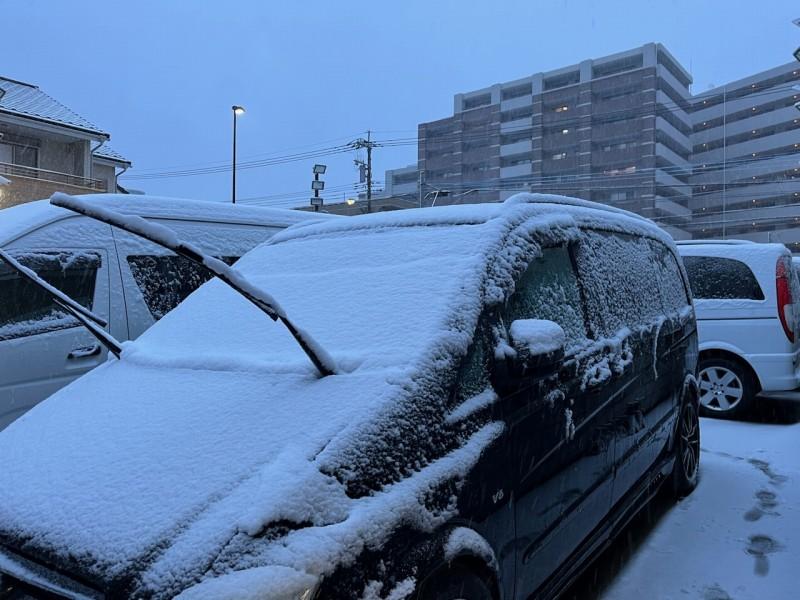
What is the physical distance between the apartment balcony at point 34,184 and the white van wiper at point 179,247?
67.3ft

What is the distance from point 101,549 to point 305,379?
2.37ft

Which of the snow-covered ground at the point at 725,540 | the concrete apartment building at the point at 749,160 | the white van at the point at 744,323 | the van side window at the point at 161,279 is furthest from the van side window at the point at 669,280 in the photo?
the concrete apartment building at the point at 749,160

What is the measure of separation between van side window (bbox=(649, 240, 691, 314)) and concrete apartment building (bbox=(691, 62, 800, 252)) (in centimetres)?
7623

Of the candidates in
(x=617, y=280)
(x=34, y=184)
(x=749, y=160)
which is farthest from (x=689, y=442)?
(x=749, y=160)

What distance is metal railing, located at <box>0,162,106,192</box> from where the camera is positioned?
2138 cm

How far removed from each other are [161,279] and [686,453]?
370 centimetres

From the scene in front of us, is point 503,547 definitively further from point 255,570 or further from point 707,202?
point 707,202

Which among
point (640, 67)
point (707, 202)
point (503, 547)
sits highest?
point (640, 67)

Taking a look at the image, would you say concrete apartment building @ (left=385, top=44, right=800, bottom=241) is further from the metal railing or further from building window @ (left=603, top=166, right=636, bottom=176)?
the metal railing

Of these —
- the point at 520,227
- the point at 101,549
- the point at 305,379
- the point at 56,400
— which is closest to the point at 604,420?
the point at 520,227

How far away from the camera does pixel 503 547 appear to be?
1.99 metres

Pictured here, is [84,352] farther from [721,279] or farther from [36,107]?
[36,107]

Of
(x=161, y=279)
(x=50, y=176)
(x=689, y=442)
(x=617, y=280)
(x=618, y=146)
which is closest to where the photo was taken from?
(x=617, y=280)

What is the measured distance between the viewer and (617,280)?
3.29m
